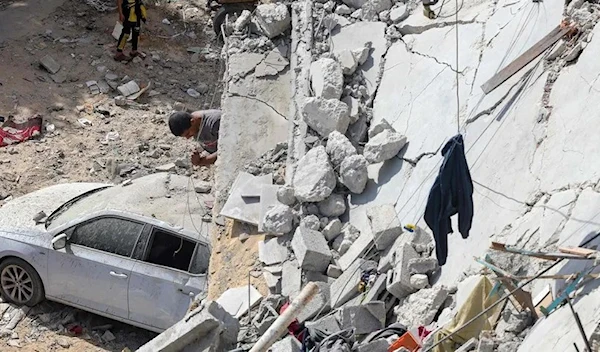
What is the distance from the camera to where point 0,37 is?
610 inches

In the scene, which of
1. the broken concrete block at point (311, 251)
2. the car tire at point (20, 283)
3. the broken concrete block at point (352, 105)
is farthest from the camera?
the car tire at point (20, 283)

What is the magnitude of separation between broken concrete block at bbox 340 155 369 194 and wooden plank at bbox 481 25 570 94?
121cm

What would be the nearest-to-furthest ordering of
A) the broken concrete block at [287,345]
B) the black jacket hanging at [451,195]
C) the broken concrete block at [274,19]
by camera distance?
the black jacket hanging at [451,195] → the broken concrete block at [287,345] → the broken concrete block at [274,19]

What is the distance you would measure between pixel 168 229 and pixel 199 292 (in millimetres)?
718

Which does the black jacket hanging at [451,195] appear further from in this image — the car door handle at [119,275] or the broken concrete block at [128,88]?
the broken concrete block at [128,88]

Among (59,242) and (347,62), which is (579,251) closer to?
(347,62)

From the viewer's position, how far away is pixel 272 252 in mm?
8492

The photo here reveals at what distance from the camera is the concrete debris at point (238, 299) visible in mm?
7997

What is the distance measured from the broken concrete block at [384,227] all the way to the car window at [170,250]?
7.48 feet

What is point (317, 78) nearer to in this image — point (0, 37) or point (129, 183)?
point (129, 183)

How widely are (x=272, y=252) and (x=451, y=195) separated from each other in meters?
2.17

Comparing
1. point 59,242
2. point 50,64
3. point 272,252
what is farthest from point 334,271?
point 50,64

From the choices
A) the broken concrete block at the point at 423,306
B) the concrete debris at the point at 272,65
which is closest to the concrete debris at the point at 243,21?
the concrete debris at the point at 272,65

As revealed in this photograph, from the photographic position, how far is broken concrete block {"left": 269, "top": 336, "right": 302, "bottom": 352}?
6.84m
